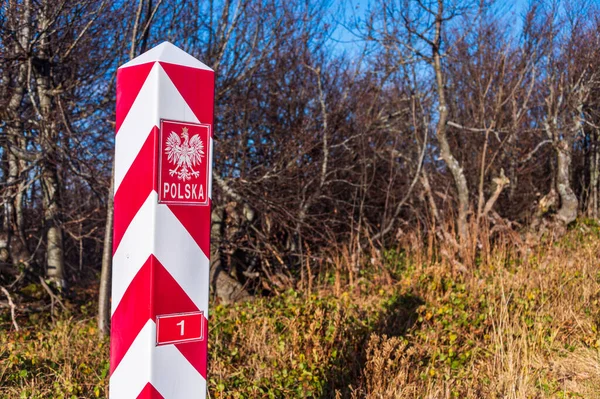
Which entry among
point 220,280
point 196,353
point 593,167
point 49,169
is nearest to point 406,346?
point 196,353

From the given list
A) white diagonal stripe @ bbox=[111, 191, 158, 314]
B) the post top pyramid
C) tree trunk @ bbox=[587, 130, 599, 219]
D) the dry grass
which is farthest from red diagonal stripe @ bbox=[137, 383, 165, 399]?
tree trunk @ bbox=[587, 130, 599, 219]

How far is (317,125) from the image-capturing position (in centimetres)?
844

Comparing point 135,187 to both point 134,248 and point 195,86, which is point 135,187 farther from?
point 195,86

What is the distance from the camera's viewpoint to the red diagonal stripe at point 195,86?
202 cm

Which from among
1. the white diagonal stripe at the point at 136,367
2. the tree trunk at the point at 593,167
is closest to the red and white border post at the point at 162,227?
the white diagonal stripe at the point at 136,367

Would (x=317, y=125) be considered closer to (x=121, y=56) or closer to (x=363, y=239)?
(x=363, y=239)

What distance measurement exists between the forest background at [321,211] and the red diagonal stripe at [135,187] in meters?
1.60

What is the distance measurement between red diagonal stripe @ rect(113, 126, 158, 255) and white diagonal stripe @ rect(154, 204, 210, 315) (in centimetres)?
9

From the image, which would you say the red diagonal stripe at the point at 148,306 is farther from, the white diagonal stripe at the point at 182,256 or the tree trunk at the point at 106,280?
the tree trunk at the point at 106,280

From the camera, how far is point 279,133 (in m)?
8.39

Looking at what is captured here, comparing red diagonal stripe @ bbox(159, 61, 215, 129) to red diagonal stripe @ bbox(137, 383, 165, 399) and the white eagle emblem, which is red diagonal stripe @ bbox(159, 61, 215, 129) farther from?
red diagonal stripe @ bbox(137, 383, 165, 399)

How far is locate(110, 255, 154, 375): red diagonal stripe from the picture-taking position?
1972 millimetres

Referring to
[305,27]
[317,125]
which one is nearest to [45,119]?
[317,125]

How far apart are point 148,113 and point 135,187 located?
0.83 ft
